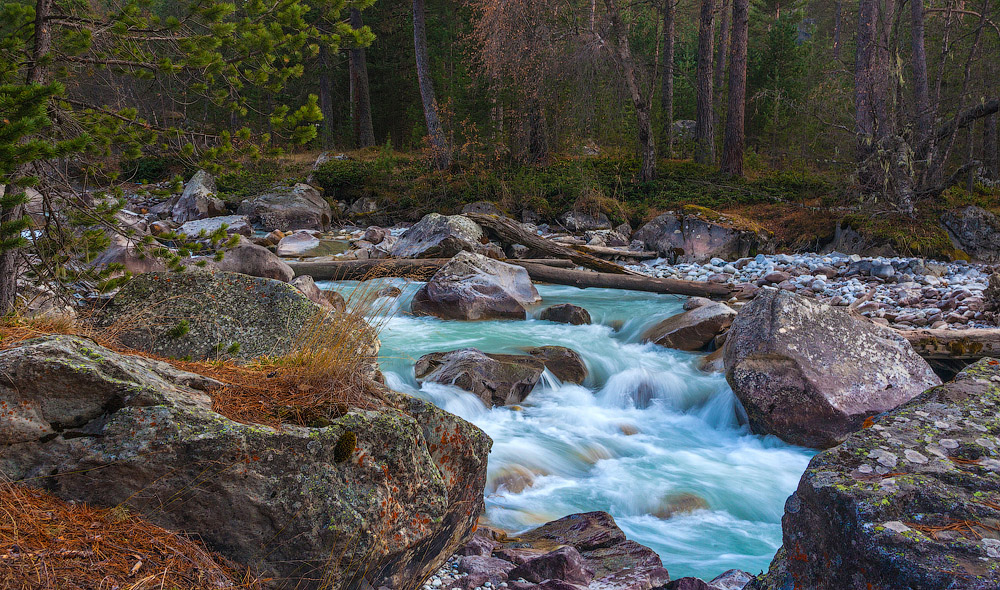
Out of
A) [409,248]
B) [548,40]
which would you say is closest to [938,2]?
[548,40]

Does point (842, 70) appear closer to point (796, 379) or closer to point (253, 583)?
point (796, 379)

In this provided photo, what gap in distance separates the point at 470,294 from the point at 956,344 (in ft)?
20.3

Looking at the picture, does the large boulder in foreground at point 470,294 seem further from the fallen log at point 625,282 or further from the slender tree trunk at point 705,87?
the slender tree trunk at point 705,87

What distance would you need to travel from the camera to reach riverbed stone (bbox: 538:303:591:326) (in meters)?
9.83

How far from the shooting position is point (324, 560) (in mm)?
2668

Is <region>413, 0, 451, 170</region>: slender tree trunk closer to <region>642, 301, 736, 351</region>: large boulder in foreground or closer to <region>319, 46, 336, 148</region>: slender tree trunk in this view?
<region>319, 46, 336, 148</region>: slender tree trunk

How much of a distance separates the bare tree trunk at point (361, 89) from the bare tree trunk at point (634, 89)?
543 inches

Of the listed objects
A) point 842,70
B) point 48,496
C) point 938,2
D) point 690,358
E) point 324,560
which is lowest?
point 690,358

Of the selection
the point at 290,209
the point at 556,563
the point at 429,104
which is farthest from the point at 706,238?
the point at 556,563

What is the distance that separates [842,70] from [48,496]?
1632cm

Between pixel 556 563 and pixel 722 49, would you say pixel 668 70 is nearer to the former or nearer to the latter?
pixel 722 49

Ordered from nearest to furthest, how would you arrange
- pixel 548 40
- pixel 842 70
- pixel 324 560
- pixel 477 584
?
pixel 324 560
pixel 477 584
pixel 842 70
pixel 548 40

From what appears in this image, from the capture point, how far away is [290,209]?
18.0m

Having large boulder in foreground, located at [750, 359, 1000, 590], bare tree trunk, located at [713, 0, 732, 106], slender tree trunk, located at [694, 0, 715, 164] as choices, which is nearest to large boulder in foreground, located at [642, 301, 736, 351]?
large boulder in foreground, located at [750, 359, 1000, 590]
